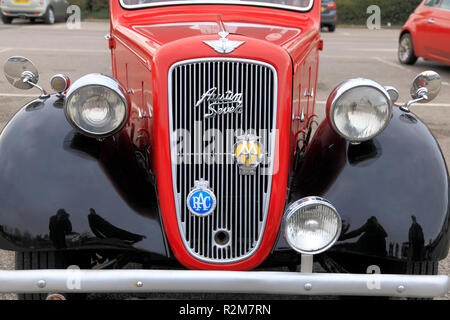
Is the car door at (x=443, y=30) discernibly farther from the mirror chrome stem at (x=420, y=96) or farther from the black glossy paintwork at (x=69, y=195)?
the black glossy paintwork at (x=69, y=195)

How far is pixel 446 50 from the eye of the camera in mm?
9789

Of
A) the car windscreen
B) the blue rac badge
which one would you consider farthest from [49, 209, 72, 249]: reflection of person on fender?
the car windscreen

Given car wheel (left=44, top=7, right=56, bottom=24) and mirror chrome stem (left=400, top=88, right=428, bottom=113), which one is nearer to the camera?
mirror chrome stem (left=400, top=88, right=428, bottom=113)

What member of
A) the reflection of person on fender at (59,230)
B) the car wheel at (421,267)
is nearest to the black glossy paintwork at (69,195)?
the reflection of person on fender at (59,230)

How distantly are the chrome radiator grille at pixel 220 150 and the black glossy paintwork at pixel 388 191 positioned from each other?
0.18 m

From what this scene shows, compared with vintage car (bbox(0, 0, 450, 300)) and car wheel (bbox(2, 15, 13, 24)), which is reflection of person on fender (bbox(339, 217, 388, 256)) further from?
car wheel (bbox(2, 15, 13, 24))

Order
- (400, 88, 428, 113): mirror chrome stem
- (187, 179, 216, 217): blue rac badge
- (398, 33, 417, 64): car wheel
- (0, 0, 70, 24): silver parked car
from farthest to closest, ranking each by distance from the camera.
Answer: (0, 0, 70, 24): silver parked car
(398, 33, 417, 64): car wheel
(400, 88, 428, 113): mirror chrome stem
(187, 179, 216, 217): blue rac badge

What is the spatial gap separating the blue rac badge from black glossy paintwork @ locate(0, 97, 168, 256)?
0.17 metres

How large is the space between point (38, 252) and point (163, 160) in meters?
0.65

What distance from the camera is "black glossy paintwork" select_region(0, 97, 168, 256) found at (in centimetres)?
243

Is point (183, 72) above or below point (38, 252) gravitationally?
above
